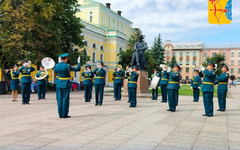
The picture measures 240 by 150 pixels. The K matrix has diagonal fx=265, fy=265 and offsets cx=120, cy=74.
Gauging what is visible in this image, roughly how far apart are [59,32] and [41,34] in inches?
137

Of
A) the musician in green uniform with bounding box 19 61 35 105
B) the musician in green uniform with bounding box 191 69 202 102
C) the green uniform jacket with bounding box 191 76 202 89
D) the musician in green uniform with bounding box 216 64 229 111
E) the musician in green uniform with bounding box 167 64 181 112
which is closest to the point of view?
the musician in green uniform with bounding box 167 64 181 112

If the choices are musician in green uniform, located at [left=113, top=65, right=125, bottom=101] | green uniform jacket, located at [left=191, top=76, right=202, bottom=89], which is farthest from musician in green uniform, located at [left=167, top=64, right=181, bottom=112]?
green uniform jacket, located at [left=191, top=76, right=202, bottom=89]

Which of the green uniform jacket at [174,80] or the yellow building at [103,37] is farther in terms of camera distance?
the yellow building at [103,37]

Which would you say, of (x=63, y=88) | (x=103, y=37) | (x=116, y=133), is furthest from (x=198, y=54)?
(x=116, y=133)

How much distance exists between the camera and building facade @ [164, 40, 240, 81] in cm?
9231

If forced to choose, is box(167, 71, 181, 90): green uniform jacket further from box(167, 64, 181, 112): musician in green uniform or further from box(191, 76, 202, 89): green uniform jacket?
box(191, 76, 202, 89): green uniform jacket

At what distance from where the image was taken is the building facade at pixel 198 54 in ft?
303

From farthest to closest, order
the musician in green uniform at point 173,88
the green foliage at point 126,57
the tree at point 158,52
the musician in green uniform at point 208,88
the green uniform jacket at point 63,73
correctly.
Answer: the tree at point 158,52
the green foliage at point 126,57
the musician in green uniform at point 173,88
the musician in green uniform at point 208,88
the green uniform jacket at point 63,73

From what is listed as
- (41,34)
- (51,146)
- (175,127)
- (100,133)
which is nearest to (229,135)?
(175,127)

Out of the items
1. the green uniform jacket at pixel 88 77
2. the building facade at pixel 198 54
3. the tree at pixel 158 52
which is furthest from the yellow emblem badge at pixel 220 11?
the building facade at pixel 198 54

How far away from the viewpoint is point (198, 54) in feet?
303

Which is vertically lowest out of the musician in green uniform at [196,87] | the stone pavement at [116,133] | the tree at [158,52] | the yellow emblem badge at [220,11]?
the stone pavement at [116,133]

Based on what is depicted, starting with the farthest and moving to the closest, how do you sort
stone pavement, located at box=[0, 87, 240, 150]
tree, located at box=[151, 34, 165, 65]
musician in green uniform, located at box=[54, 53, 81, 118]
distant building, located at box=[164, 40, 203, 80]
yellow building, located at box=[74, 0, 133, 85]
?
1. distant building, located at box=[164, 40, 203, 80]
2. tree, located at box=[151, 34, 165, 65]
3. yellow building, located at box=[74, 0, 133, 85]
4. musician in green uniform, located at box=[54, 53, 81, 118]
5. stone pavement, located at box=[0, 87, 240, 150]

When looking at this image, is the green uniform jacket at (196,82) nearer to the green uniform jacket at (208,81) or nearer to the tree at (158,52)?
the green uniform jacket at (208,81)
